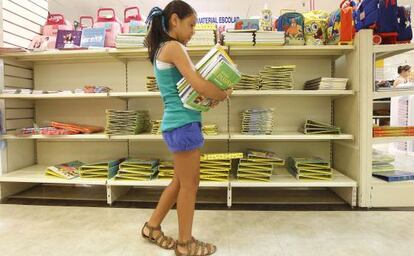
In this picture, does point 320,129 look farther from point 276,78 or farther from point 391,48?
point 391,48

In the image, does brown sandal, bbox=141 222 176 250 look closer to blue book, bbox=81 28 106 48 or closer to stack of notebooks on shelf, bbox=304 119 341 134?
stack of notebooks on shelf, bbox=304 119 341 134

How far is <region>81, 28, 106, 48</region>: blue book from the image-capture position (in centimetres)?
→ 279

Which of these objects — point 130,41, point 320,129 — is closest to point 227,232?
point 320,129

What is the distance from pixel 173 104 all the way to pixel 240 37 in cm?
118

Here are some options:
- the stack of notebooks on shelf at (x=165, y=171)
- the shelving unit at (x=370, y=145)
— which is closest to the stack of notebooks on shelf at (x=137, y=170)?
the stack of notebooks on shelf at (x=165, y=171)

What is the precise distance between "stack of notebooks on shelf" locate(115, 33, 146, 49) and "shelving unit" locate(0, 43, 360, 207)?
55 mm

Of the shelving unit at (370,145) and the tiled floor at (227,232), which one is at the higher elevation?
the shelving unit at (370,145)

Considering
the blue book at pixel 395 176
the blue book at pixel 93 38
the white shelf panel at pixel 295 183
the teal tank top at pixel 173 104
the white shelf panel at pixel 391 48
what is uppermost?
the blue book at pixel 93 38

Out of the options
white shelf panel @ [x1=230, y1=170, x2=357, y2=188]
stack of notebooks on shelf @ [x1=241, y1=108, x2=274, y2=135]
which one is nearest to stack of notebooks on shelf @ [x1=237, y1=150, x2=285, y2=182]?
white shelf panel @ [x1=230, y1=170, x2=357, y2=188]

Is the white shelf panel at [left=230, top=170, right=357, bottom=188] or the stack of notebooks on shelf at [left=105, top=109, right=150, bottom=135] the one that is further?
the stack of notebooks on shelf at [left=105, top=109, right=150, bottom=135]

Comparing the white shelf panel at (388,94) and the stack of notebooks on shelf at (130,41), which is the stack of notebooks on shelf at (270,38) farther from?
the stack of notebooks on shelf at (130,41)

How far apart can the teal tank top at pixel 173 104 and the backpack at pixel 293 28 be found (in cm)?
138

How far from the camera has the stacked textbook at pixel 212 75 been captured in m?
1.51

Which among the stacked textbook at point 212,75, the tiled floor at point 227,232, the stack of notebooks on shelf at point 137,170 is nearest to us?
the stacked textbook at point 212,75
